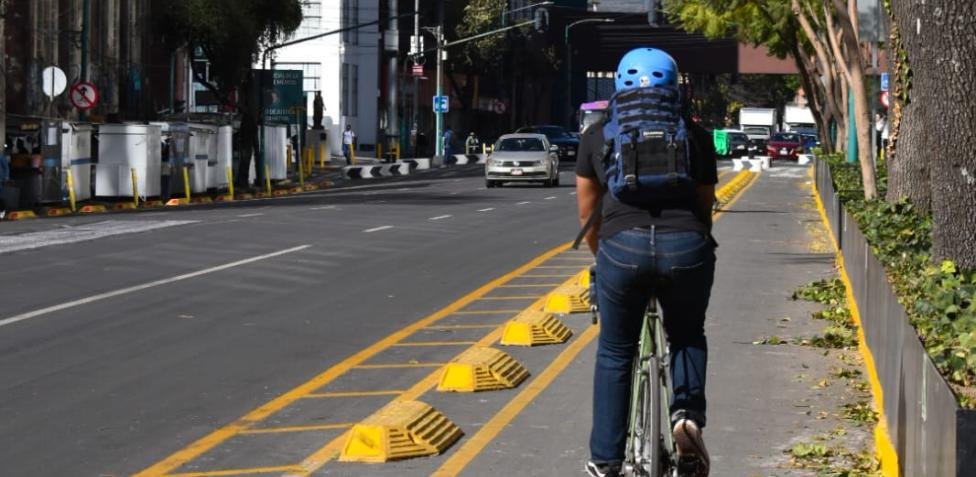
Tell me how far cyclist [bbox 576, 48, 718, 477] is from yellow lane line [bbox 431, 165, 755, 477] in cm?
214

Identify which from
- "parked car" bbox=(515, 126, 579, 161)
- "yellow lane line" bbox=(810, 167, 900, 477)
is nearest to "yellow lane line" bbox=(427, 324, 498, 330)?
"yellow lane line" bbox=(810, 167, 900, 477)

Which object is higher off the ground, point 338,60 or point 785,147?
point 338,60

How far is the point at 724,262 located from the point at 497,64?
73082mm

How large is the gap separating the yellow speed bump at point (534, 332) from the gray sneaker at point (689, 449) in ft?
24.0

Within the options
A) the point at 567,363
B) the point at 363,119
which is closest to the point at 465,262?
the point at 567,363

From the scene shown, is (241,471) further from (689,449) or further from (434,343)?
(434,343)

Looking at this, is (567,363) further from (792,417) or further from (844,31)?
(844,31)

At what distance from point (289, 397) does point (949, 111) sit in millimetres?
6080

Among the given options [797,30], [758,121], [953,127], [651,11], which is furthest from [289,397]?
[758,121]

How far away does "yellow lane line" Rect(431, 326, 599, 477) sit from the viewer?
30.2 ft

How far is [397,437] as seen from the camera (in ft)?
30.8

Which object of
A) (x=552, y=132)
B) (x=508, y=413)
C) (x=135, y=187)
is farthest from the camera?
(x=552, y=132)

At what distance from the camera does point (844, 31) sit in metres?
25.2

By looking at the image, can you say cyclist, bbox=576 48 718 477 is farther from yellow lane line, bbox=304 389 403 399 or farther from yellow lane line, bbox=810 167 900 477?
yellow lane line, bbox=304 389 403 399
